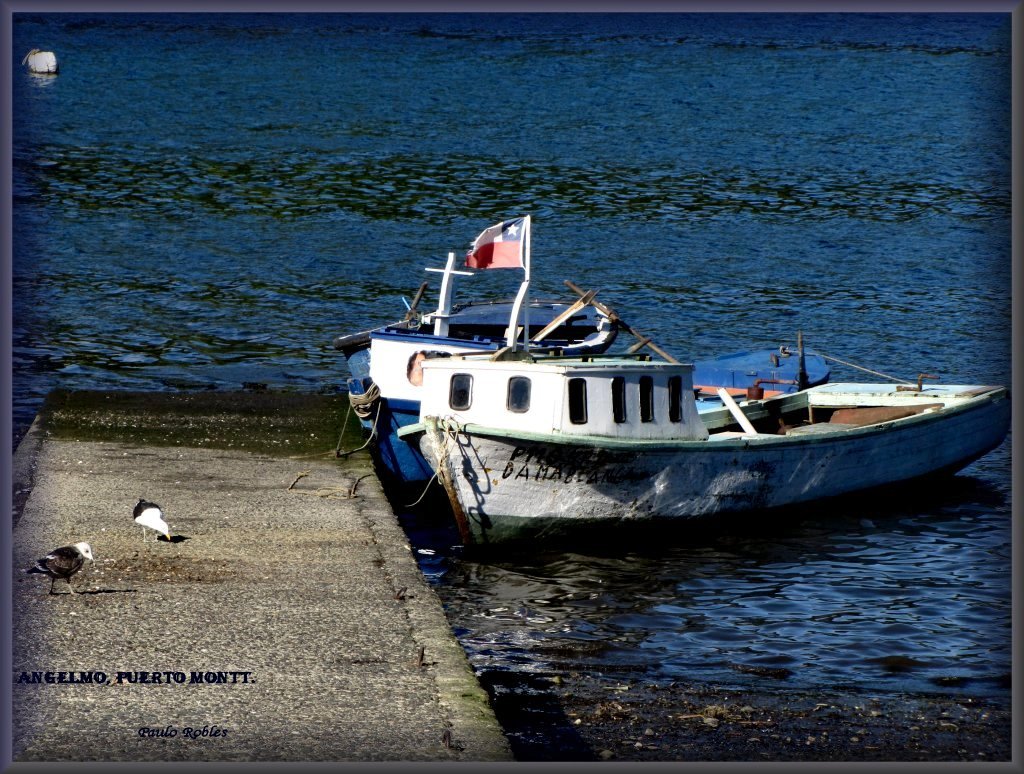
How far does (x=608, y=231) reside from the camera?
117 ft

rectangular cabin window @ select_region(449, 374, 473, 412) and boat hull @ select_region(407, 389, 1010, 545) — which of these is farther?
rectangular cabin window @ select_region(449, 374, 473, 412)

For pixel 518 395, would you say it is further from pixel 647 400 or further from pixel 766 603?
pixel 766 603

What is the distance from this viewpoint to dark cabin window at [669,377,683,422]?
15.4m

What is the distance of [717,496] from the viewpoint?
15.9m

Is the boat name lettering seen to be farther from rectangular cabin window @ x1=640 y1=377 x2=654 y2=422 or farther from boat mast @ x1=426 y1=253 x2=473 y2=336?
boat mast @ x1=426 y1=253 x2=473 y2=336

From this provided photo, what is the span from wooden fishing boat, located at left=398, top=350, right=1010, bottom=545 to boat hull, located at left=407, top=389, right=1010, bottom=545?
0.01m

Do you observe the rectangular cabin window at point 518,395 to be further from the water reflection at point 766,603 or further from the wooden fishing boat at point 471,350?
the water reflection at point 766,603

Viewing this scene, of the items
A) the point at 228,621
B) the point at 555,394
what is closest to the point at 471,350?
the point at 555,394

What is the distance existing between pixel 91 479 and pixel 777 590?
7187 millimetres

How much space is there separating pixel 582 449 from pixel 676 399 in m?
1.49

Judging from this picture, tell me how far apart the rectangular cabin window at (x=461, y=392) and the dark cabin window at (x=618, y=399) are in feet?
5.08
